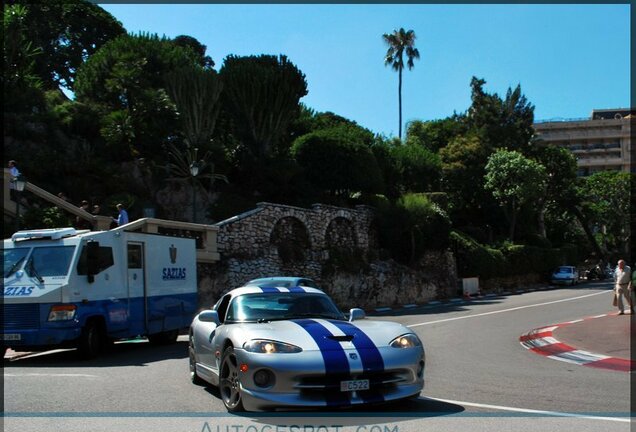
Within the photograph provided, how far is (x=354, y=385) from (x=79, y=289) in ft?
25.2

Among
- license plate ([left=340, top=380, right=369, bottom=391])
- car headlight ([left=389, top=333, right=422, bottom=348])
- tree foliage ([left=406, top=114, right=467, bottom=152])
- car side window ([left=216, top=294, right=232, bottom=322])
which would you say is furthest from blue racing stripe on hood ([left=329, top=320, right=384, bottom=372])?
tree foliage ([left=406, top=114, right=467, bottom=152])

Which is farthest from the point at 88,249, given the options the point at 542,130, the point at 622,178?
the point at 542,130

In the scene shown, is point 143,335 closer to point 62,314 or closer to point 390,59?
point 62,314

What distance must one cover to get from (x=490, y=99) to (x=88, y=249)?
52.7 meters

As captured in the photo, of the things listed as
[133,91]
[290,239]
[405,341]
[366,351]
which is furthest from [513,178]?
[366,351]

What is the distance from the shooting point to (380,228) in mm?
35844

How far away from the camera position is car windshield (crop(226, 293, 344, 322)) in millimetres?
7980

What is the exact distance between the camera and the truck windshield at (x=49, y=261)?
12297 millimetres

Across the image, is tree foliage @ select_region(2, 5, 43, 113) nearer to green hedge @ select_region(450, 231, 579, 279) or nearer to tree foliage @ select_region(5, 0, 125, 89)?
tree foliage @ select_region(5, 0, 125, 89)

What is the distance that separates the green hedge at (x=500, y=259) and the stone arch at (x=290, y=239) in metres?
14.9

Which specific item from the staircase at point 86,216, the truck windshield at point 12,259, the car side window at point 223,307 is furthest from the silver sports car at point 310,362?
the staircase at point 86,216

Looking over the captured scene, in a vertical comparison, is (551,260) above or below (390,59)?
below

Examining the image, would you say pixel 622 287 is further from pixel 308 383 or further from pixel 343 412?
pixel 308 383

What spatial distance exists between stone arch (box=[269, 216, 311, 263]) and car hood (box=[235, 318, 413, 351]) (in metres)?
21.4
